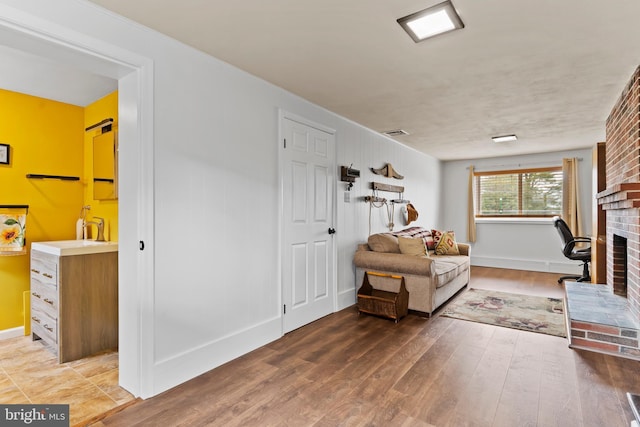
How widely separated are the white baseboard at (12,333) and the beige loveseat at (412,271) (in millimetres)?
3467

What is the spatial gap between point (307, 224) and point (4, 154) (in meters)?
2.91

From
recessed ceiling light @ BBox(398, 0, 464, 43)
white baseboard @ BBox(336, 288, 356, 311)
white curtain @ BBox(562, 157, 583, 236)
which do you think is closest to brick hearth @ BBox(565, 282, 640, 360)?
white baseboard @ BBox(336, 288, 356, 311)

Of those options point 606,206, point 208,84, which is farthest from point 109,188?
point 606,206

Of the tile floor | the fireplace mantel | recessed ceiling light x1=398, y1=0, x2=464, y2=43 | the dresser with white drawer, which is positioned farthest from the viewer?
the dresser with white drawer

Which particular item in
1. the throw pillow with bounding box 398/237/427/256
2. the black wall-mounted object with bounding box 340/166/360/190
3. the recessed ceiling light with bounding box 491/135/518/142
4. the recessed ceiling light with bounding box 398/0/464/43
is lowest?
the throw pillow with bounding box 398/237/427/256

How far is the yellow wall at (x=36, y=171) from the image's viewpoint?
3199 millimetres

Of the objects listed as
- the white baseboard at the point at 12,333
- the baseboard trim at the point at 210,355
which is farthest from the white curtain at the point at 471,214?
the white baseboard at the point at 12,333

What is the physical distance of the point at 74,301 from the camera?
273cm

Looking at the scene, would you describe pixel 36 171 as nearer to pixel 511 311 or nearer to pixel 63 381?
pixel 63 381

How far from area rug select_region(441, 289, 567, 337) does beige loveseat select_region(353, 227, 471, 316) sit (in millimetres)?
221

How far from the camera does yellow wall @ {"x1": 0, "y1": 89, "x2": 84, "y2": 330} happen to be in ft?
10.5

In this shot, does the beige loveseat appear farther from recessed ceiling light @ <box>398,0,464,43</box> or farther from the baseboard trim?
A: recessed ceiling light @ <box>398,0,464,43</box>

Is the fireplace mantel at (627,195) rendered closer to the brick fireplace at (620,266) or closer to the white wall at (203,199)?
the brick fireplace at (620,266)

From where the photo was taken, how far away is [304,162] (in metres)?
3.47
